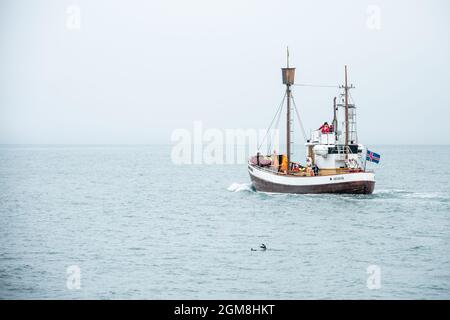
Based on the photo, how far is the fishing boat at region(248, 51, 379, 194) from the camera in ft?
196

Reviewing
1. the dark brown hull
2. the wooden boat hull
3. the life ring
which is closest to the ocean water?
the dark brown hull

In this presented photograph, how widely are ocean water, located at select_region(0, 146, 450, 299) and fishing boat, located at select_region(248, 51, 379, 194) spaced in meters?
1.24

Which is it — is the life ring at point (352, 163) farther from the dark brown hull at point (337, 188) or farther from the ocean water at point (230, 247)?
the ocean water at point (230, 247)

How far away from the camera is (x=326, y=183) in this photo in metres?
59.9

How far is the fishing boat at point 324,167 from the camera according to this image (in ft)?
196

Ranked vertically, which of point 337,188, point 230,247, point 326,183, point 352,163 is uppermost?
point 352,163

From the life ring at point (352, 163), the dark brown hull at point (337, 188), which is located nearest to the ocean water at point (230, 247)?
the dark brown hull at point (337, 188)

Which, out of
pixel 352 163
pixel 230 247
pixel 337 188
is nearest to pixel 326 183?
pixel 337 188

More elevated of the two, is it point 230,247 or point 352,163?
point 352,163

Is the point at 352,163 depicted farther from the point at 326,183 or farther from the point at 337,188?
the point at 326,183

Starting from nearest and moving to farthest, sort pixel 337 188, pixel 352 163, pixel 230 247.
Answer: pixel 230 247 → pixel 337 188 → pixel 352 163

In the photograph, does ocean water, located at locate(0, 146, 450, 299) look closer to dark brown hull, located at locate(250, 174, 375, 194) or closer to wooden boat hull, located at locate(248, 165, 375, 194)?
dark brown hull, located at locate(250, 174, 375, 194)

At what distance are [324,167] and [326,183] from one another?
5068 millimetres
